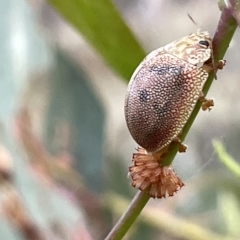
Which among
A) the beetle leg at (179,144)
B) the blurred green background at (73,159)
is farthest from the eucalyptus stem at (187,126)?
the blurred green background at (73,159)

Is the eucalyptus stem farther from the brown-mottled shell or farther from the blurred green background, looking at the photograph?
the blurred green background

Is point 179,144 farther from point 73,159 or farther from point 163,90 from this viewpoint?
point 73,159

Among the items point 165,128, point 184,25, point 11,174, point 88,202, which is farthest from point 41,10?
point 165,128

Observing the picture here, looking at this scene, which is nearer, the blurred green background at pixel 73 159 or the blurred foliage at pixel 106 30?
the blurred foliage at pixel 106 30

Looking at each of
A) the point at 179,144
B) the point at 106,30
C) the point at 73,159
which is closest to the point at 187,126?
the point at 179,144

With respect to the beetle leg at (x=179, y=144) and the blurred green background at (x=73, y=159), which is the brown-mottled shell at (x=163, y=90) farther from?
the blurred green background at (x=73, y=159)

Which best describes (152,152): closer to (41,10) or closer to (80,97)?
(80,97)

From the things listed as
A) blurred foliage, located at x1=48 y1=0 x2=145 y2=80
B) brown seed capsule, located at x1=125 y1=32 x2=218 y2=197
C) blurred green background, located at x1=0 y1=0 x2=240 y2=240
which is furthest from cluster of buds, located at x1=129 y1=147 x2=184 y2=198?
blurred green background, located at x1=0 y1=0 x2=240 y2=240
